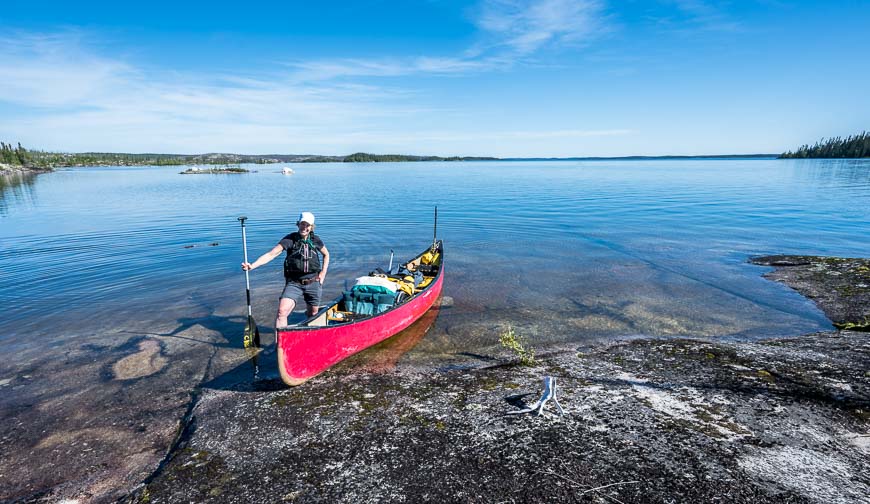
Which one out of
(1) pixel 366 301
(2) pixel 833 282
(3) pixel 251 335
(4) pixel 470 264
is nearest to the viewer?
(3) pixel 251 335

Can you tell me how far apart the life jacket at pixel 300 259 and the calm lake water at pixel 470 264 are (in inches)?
113

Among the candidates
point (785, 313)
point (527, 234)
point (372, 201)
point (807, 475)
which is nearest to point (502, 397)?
point (807, 475)

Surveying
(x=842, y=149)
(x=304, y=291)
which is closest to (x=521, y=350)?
(x=304, y=291)

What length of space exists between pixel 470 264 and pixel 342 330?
10588 millimetres

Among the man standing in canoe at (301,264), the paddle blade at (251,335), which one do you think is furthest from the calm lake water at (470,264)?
the man standing in canoe at (301,264)

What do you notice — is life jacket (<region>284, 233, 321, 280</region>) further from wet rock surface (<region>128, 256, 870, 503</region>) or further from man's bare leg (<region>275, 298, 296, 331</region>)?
wet rock surface (<region>128, 256, 870, 503</region>)

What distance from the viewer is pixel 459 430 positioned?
604cm

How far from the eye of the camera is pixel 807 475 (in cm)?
475

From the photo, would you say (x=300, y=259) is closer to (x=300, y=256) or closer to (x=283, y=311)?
(x=300, y=256)

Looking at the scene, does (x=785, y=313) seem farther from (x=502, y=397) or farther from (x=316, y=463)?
(x=316, y=463)

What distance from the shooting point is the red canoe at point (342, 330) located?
7.52 metres

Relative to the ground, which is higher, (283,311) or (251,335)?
(283,311)

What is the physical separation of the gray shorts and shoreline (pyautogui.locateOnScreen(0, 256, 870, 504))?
5.53 feet

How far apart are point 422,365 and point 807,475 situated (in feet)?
20.8
